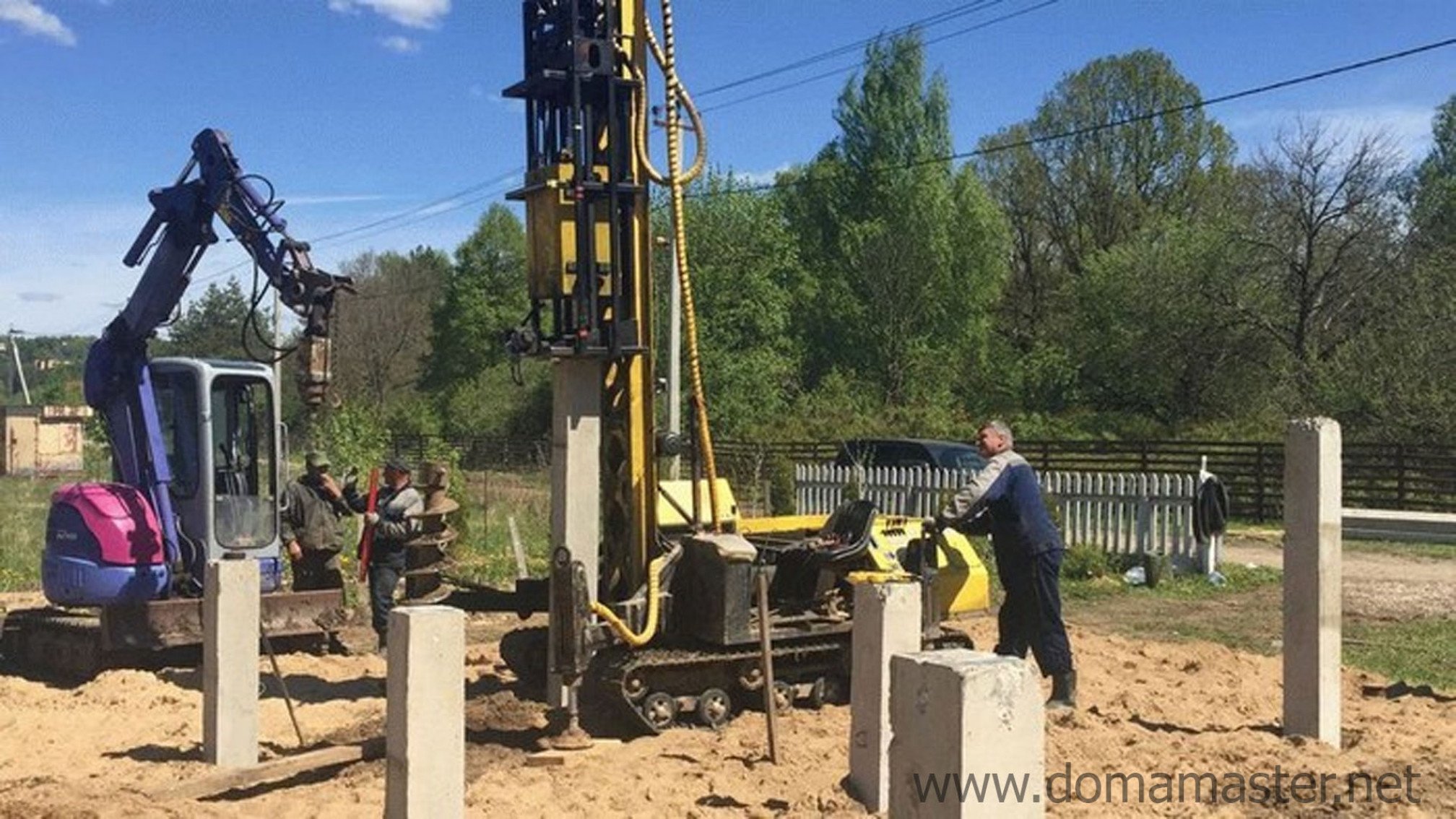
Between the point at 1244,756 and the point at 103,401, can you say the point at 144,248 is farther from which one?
the point at 1244,756

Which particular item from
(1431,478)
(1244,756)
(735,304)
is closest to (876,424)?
(735,304)

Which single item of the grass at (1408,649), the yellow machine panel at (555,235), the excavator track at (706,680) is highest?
the yellow machine panel at (555,235)

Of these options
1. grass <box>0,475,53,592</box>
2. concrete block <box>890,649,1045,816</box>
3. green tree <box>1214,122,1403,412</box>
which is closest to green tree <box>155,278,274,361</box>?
grass <box>0,475,53,592</box>

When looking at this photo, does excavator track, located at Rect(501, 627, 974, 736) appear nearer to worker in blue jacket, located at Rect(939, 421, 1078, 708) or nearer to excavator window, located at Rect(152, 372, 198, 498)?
worker in blue jacket, located at Rect(939, 421, 1078, 708)

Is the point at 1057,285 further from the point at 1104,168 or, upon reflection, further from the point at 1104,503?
the point at 1104,503

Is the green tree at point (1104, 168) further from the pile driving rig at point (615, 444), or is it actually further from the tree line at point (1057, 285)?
the pile driving rig at point (615, 444)

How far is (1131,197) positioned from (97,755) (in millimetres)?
45434

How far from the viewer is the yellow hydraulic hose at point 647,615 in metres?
8.21

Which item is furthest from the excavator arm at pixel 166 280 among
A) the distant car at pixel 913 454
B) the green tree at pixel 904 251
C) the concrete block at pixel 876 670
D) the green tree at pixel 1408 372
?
the green tree at pixel 904 251

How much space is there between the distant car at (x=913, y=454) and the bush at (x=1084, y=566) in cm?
486

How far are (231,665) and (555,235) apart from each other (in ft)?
9.85

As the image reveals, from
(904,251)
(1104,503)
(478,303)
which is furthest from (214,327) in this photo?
(1104,503)

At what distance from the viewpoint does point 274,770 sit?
23.0 ft

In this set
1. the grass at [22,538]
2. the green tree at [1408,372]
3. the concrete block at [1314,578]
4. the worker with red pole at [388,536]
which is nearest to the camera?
the concrete block at [1314,578]
